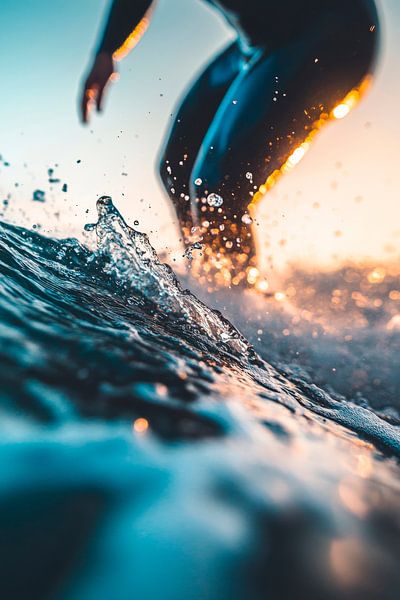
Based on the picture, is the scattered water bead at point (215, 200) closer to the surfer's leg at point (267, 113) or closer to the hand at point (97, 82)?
the surfer's leg at point (267, 113)

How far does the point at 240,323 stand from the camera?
6.45 feet

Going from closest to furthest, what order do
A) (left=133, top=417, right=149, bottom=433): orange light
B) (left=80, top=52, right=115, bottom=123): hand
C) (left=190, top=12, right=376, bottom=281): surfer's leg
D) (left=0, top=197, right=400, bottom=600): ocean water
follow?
(left=0, top=197, right=400, bottom=600): ocean water, (left=133, top=417, right=149, bottom=433): orange light, (left=190, top=12, right=376, bottom=281): surfer's leg, (left=80, top=52, right=115, bottom=123): hand

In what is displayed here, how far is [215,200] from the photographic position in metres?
1.55

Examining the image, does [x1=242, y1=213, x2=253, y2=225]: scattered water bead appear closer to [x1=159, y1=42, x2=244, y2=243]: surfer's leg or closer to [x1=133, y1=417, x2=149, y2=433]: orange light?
[x1=159, y1=42, x2=244, y2=243]: surfer's leg

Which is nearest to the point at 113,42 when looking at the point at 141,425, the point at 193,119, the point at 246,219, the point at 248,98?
the point at 193,119

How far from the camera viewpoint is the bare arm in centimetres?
147

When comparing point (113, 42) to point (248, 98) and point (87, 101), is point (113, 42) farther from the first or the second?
point (248, 98)

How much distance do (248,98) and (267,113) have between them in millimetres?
109

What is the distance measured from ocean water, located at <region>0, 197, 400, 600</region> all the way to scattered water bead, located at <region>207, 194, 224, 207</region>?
0.87 metres

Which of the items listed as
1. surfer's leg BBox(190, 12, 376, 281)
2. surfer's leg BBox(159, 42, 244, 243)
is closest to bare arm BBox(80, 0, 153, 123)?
surfer's leg BBox(159, 42, 244, 243)

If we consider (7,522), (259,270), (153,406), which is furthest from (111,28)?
(7,522)

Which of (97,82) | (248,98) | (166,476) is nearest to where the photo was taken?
(166,476)

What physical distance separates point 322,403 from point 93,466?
33.1 inches

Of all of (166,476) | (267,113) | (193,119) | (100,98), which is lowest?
(166,476)
